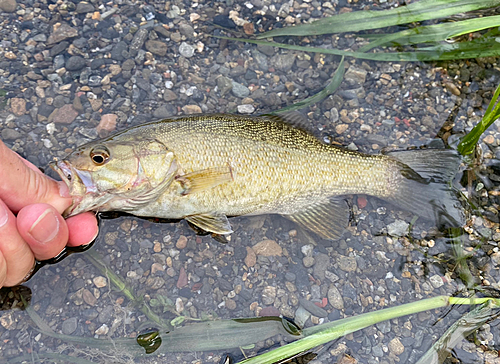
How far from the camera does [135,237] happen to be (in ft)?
11.5

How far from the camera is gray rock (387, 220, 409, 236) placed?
371cm

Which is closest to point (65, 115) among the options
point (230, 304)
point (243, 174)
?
point (243, 174)

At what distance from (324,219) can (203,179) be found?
3.83ft

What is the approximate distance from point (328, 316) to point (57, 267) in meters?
2.31

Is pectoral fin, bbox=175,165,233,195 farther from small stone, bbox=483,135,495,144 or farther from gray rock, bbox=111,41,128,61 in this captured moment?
small stone, bbox=483,135,495,144

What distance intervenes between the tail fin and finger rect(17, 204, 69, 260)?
9.02 ft

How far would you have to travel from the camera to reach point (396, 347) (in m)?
3.32

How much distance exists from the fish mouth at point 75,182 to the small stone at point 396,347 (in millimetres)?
2687

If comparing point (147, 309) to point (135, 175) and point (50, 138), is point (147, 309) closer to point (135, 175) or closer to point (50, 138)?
point (135, 175)

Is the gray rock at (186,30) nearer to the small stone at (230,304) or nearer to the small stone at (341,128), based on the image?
the small stone at (341,128)

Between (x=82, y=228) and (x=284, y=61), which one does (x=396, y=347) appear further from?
(x=284, y=61)

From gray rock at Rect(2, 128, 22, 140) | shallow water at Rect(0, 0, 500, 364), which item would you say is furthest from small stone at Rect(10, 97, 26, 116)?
gray rock at Rect(2, 128, 22, 140)

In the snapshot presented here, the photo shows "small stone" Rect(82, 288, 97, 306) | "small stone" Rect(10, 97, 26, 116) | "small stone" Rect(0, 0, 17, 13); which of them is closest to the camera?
"small stone" Rect(82, 288, 97, 306)

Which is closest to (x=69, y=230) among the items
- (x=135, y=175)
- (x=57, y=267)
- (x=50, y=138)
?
(x=57, y=267)
